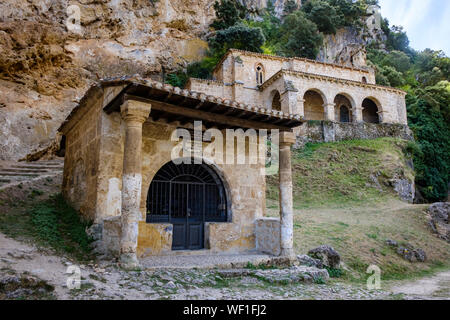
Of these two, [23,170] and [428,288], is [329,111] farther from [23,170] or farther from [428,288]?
[23,170]

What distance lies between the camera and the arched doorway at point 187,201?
8539 mm

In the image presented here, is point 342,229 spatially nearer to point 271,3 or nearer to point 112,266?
point 112,266

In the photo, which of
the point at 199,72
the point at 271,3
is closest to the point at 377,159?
the point at 199,72

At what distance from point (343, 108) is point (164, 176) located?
28497 millimetres

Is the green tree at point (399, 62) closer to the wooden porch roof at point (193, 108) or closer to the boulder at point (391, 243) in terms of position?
the boulder at point (391, 243)

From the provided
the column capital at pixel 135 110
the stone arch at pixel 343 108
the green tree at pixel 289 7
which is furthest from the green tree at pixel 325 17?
the column capital at pixel 135 110

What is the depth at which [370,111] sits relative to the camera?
34312 millimetres

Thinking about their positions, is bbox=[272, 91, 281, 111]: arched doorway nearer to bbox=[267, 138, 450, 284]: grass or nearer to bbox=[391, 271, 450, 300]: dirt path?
bbox=[267, 138, 450, 284]: grass

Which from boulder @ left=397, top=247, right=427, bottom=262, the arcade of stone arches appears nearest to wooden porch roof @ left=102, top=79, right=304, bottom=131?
boulder @ left=397, top=247, right=427, bottom=262

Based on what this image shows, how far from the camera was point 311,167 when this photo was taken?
22.8 meters

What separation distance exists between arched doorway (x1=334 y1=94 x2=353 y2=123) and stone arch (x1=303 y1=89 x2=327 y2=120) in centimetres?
178

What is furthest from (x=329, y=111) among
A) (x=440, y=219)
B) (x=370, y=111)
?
(x=440, y=219)

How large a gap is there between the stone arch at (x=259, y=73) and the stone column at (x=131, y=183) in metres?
24.9

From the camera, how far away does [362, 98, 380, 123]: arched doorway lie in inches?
1341
